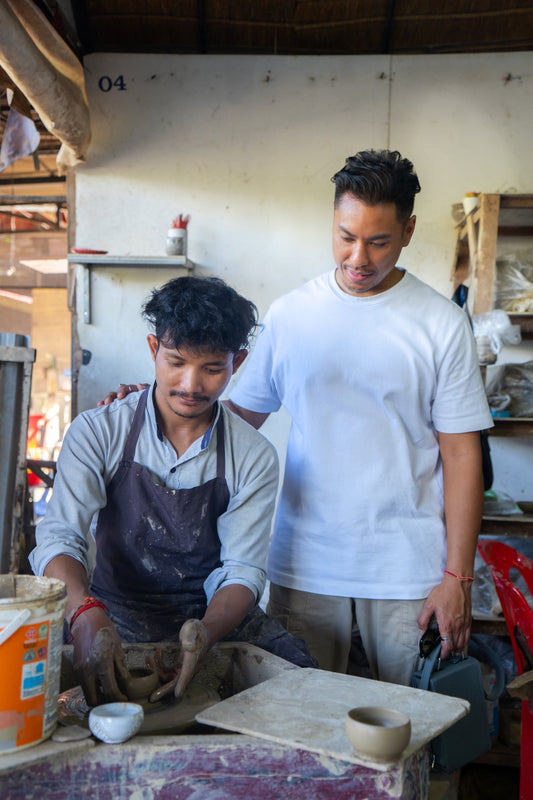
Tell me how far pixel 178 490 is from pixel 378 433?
0.55 m

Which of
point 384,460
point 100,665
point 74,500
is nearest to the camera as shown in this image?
point 100,665

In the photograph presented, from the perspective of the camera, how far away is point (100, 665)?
1.39 metres

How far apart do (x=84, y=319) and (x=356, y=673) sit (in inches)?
94.4

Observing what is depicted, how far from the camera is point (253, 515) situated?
1868 mm

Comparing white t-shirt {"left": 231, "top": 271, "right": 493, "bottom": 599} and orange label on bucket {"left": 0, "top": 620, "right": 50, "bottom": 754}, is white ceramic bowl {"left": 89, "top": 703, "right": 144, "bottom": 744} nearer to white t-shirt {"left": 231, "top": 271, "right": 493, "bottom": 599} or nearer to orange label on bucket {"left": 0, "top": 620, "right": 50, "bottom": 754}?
orange label on bucket {"left": 0, "top": 620, "right": 50, "bottom": 754}

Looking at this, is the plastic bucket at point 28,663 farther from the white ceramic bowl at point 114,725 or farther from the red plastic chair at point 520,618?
the red plastic chair at point 520,618

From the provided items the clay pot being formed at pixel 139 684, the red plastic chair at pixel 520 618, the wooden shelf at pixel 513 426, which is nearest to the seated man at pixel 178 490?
the clay pot being formed at pixel 139 684

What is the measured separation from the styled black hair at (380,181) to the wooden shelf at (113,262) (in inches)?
78.1

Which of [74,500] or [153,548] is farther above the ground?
[74,500]

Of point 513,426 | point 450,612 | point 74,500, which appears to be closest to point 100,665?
point 74,500

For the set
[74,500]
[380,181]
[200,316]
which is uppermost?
[380,181]

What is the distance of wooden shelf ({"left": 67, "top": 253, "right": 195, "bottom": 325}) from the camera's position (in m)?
3.76

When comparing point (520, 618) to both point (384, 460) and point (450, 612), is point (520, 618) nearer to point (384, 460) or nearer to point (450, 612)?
point (450, 612)

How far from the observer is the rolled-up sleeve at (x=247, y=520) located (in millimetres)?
1813
